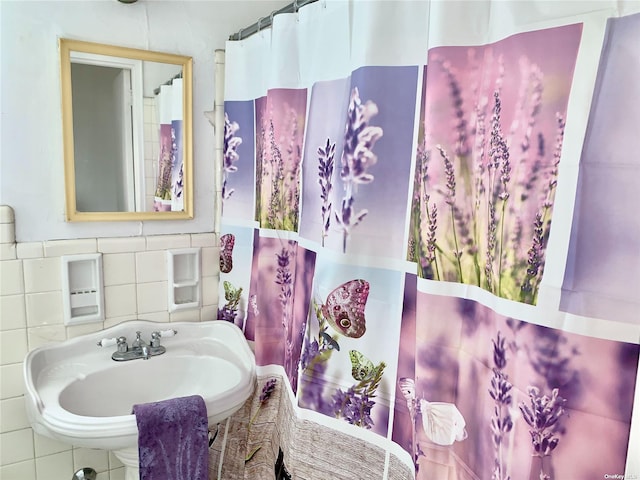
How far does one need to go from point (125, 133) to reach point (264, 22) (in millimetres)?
580

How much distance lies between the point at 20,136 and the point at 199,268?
0.68 m

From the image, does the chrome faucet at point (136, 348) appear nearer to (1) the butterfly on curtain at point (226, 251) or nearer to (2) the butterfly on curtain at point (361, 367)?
(1) the butterfly on curtain at point (226, 251)

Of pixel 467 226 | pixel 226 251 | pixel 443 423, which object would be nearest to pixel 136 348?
pixel 226 251

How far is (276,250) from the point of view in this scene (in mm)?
1400

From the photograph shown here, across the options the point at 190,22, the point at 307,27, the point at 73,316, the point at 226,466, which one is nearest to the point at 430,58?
the point at 307,27

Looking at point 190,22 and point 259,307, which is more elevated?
point 190,22

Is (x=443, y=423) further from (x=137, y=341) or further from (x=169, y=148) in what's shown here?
(x=169, y=148)

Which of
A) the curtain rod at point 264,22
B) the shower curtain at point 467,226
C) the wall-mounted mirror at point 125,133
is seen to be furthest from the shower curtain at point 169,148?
the shower curtain at point 467,226

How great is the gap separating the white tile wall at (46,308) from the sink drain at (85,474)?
15 mm

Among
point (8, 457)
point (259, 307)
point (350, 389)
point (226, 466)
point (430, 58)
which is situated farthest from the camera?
point (226, 466)

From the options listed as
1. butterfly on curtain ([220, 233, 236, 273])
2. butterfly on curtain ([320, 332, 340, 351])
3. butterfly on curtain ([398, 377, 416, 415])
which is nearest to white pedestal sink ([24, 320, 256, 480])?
butterfly on curtain ([220, 233, 236, 273])

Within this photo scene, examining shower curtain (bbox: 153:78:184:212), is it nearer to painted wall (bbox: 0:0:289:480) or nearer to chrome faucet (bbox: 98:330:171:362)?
painted wall (bbox: 0:0:289:480)

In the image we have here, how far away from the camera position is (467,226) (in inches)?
32.2

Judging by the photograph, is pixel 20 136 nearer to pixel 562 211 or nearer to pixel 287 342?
pixel 287 342
